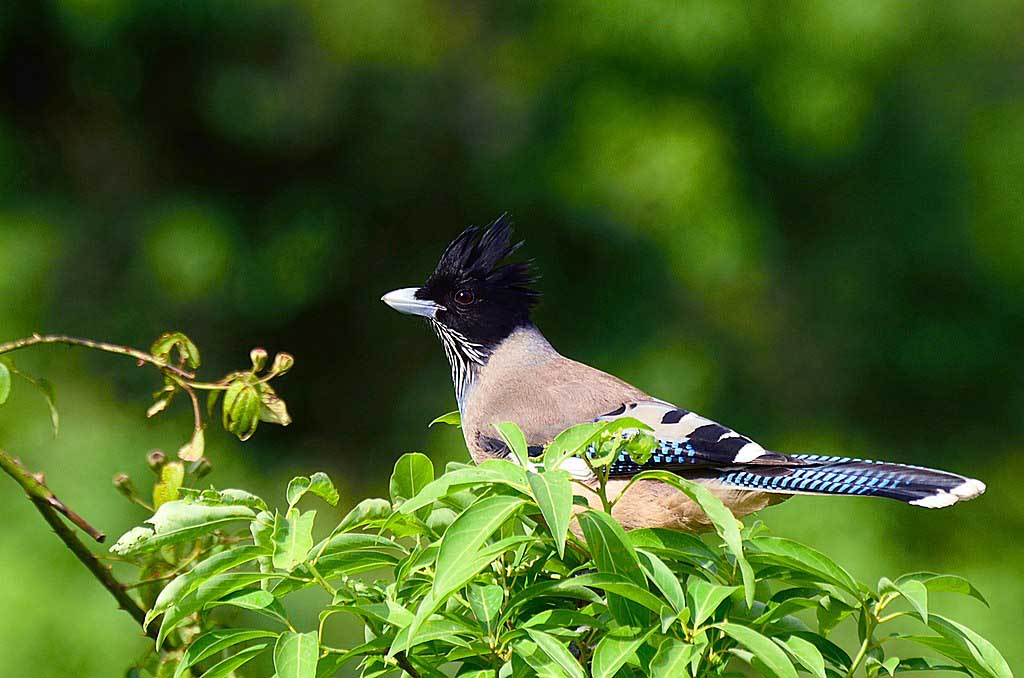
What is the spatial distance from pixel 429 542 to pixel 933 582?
51cm

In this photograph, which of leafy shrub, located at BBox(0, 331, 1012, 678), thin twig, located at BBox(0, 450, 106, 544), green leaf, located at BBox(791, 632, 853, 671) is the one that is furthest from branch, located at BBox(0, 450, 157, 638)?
green leaf, located at BBox(791, 632, 853, 671)

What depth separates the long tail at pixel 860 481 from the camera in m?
1.88

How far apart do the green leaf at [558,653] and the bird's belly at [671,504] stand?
1065 millimetres

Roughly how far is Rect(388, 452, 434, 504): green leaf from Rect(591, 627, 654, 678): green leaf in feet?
1.17

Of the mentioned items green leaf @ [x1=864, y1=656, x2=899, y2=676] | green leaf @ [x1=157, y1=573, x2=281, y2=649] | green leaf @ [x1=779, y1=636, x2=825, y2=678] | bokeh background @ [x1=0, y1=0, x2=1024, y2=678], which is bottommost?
green leaf @ [x1=864, y1=656, x2=899, y2=676]

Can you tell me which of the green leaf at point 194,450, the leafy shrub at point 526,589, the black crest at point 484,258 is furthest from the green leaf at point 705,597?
the black crest at point 484,258

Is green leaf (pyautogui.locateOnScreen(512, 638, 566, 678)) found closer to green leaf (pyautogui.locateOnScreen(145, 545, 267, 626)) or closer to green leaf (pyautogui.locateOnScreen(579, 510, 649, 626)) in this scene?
green leaf (pyautogui.locateOnScreen(579, 510, 649, 626))

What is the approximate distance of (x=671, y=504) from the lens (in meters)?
2.31

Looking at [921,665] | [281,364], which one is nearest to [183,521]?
[281,364]

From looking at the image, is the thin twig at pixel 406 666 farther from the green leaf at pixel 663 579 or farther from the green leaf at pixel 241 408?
the green leaf at pixel 241 408

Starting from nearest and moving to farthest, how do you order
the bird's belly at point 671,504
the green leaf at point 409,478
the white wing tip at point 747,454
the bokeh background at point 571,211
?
the green leaf at point 409,478 < the white wing tip at point 747,454 < the bird's belly at point 671,504 < the bokeh background at point 571,211

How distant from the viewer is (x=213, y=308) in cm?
648

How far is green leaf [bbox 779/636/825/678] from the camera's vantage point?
3.98ft

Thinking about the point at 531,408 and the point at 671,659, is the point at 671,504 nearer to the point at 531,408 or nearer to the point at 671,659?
the point at 531,408
